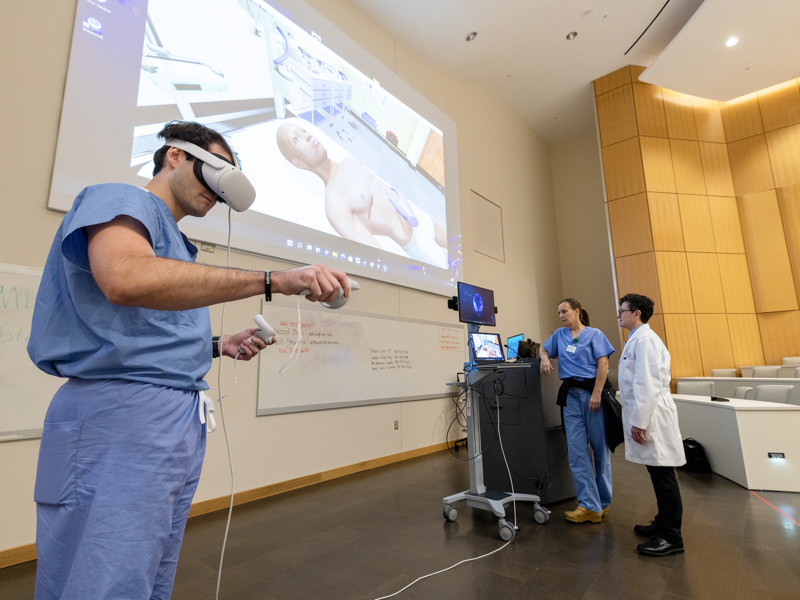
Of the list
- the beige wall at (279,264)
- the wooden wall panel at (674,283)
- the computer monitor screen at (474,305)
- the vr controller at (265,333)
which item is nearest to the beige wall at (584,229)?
the beige wall at (279,264)

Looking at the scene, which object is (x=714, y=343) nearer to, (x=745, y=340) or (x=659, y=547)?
(x=745, y=340)

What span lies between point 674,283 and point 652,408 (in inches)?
194

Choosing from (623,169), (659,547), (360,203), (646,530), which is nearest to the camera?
(659,547)

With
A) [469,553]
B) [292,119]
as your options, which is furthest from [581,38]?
[469,553]

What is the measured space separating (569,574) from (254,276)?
6.40 feet

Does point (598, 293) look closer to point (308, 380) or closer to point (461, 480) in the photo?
point (461, 480)

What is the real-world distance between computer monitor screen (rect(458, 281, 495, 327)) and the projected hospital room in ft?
4.95

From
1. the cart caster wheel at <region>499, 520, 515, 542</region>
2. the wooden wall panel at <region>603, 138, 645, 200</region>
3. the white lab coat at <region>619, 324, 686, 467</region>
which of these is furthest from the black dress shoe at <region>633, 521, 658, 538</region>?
the wooden wall panel at <region>603, 138, 645, 200</region>

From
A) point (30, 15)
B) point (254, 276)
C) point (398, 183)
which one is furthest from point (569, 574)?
point (30, 15)

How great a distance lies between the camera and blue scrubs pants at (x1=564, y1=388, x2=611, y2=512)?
8.16 feet

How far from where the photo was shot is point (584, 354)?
266 cm

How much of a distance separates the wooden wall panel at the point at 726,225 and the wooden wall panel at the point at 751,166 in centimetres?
31

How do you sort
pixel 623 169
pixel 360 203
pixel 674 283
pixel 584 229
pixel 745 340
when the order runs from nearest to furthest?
pixel 360 203, pixel 674 283, pixel 745 340, pixel 623 169, pixel 584 229

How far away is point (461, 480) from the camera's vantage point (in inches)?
137
